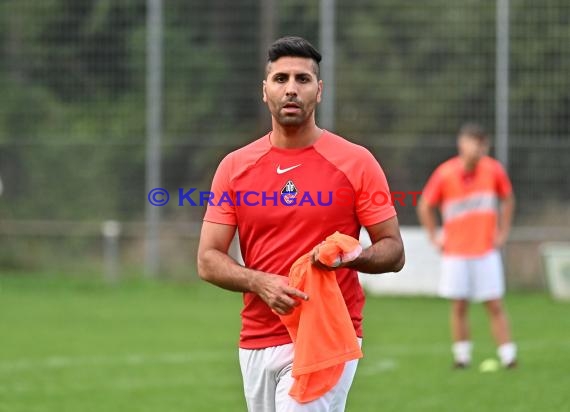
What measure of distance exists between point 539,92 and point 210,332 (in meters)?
9.11

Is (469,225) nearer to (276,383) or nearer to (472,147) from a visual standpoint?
(472,147)

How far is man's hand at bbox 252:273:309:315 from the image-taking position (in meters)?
5.84

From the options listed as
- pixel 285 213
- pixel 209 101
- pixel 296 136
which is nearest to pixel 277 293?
pixel 285 213

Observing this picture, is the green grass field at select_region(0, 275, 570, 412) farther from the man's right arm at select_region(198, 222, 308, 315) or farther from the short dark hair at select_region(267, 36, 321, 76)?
the short dark hair at select_region(267, 36, 321, 76)

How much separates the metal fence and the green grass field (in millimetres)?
1469

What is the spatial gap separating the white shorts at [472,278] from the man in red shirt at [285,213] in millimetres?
8100

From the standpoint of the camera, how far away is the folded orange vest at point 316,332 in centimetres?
593

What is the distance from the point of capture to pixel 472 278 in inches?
564

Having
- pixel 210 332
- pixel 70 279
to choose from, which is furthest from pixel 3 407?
pixel 70 279

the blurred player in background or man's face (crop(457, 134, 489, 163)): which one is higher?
man's face (crop(457, 134, 489, 163))

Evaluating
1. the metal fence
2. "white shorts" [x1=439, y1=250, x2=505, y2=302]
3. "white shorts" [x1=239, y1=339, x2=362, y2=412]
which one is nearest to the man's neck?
"white shorts" [x1=239, y1=339, x2=362, y2=412]

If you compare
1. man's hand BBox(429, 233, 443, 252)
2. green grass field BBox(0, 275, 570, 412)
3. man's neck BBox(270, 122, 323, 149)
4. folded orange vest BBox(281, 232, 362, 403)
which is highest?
man's neck BBox(270, 122, 323, 149)

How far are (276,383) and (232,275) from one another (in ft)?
1.75

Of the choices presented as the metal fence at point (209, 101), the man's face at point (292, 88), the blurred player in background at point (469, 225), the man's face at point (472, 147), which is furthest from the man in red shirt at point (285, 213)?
the metal fence at point (209, 101)
